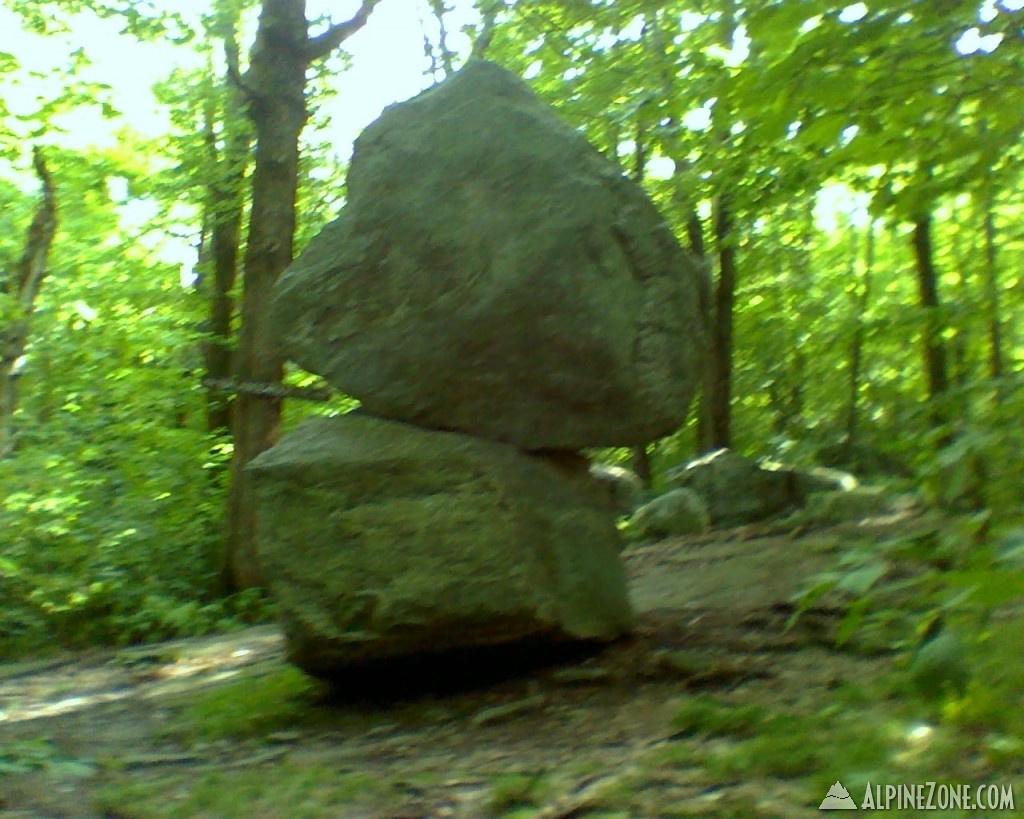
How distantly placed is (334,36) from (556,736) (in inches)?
331

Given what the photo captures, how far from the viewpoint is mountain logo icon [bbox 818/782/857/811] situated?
3.20 metres

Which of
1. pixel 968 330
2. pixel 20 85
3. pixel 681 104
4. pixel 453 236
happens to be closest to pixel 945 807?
pixel 968 330

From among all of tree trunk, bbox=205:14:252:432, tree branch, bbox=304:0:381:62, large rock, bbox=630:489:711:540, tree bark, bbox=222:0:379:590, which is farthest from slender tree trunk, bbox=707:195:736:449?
tree trunk, bbox=205:14:252:432

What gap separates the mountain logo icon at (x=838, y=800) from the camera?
320cm

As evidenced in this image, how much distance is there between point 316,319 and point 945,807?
3.94 metres

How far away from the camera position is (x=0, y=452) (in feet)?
37.4

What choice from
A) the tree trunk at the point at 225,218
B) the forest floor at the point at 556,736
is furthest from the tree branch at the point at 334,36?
the forest floor at the point at 556,736

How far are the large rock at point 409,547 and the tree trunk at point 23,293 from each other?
704 centimetres

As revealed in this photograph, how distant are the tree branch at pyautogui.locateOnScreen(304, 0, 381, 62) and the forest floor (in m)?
6.37

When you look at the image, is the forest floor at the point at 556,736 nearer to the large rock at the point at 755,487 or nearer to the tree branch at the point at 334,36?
the large rock at the point at 755,487

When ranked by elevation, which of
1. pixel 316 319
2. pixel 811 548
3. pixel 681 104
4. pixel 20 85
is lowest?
pixel 811 548

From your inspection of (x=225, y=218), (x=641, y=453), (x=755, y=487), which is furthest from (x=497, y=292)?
(x=641, y=453)

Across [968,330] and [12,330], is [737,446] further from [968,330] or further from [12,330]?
[968,330]

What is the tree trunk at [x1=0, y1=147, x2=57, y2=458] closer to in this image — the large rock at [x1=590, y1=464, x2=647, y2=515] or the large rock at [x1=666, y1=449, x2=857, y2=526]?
the large rock at [x1=590, y1=464, x2=647, y2=515]
